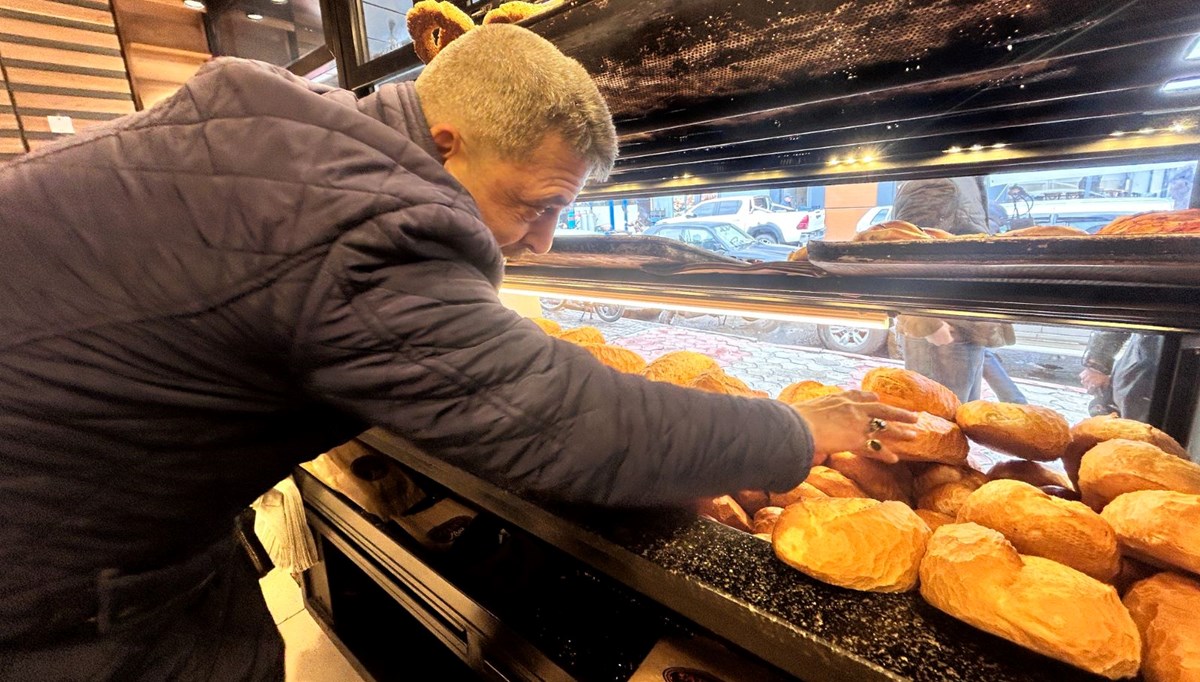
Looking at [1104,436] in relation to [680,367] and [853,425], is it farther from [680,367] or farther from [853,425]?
[680,367]

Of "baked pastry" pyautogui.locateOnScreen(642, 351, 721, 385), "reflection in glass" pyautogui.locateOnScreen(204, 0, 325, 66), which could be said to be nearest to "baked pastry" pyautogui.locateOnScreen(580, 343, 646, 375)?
"baked pastry" pyautogui.locateOnScreen(642, 351, 721, 385)

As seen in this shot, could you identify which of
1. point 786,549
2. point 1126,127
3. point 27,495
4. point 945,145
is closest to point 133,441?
point 27,495

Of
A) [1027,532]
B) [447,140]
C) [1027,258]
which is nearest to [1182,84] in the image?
[1027,258]

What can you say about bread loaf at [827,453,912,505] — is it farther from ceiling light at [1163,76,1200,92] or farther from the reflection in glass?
the reflection in glass

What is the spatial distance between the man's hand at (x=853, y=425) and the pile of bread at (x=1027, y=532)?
0.03 metres

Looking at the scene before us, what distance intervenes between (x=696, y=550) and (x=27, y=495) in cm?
110

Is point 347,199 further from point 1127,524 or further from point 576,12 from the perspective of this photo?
point 1127,524

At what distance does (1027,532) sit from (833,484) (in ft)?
1.00

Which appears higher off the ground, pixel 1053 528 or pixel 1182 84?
pixel 1182 84

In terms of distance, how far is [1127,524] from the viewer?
72 centimetres

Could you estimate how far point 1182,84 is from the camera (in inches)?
36.1

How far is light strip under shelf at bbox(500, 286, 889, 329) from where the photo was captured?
4.33 feet

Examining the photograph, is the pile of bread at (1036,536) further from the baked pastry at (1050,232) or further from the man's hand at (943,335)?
the man's hand at (943,335)

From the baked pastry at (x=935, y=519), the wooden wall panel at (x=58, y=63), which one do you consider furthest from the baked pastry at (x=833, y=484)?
the wooden wall panel at (x=58, y=63)
